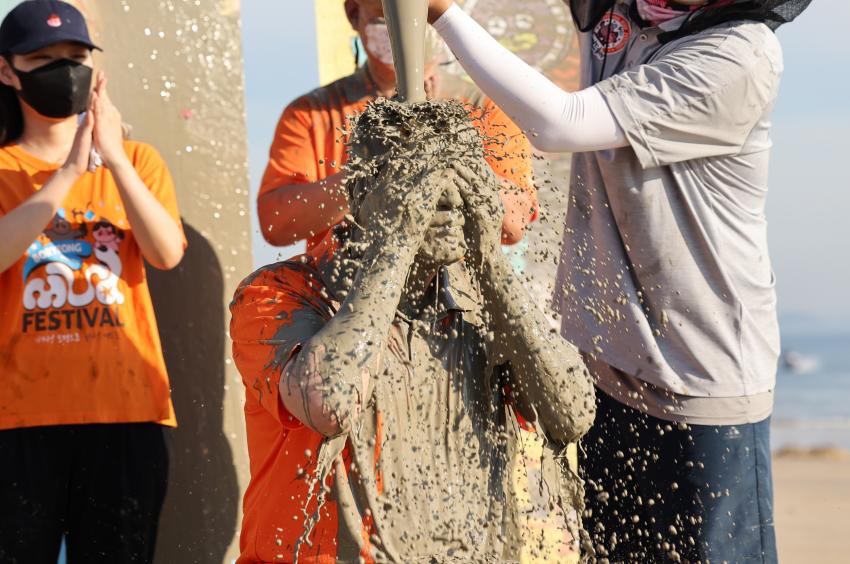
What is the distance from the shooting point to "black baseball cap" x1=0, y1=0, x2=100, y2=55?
11.2 feet

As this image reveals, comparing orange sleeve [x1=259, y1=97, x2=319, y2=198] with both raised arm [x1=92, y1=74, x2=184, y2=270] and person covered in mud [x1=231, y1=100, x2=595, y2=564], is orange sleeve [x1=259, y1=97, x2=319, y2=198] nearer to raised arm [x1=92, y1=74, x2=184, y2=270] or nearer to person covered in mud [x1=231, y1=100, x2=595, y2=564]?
raised arm [x1=92, y1=74, x2=184, y2=270]

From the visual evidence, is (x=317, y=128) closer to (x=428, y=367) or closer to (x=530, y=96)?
(x=530, y=96)

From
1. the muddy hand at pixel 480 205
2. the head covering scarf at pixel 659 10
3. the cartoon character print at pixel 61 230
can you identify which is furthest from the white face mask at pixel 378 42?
the muddy hand at pixel 480 205

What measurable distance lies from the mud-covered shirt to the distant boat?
21.9 metres

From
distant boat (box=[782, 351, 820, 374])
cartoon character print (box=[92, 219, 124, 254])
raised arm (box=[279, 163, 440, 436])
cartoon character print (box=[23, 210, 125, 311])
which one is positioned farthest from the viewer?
distant boat (box=[782, 351, 820, 374])

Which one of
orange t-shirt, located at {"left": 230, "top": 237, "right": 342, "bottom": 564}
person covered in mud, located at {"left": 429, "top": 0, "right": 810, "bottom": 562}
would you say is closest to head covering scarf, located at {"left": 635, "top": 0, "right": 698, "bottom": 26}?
person covered in mud, located at {"left": 429, "top": 0, "right": 810, "bottom": 562}

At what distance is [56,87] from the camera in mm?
3475

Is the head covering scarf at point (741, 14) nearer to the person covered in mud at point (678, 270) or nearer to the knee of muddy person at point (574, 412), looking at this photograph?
the person covered in mud at point (678, 270)

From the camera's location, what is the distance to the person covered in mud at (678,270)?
8.45 feet

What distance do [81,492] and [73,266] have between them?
2.30 feet

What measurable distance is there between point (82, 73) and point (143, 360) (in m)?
0.95

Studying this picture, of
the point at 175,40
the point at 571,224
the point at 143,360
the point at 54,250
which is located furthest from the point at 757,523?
the point at 175,40

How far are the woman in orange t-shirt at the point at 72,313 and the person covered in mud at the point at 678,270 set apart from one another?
1430 mm

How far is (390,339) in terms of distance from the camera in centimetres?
204
